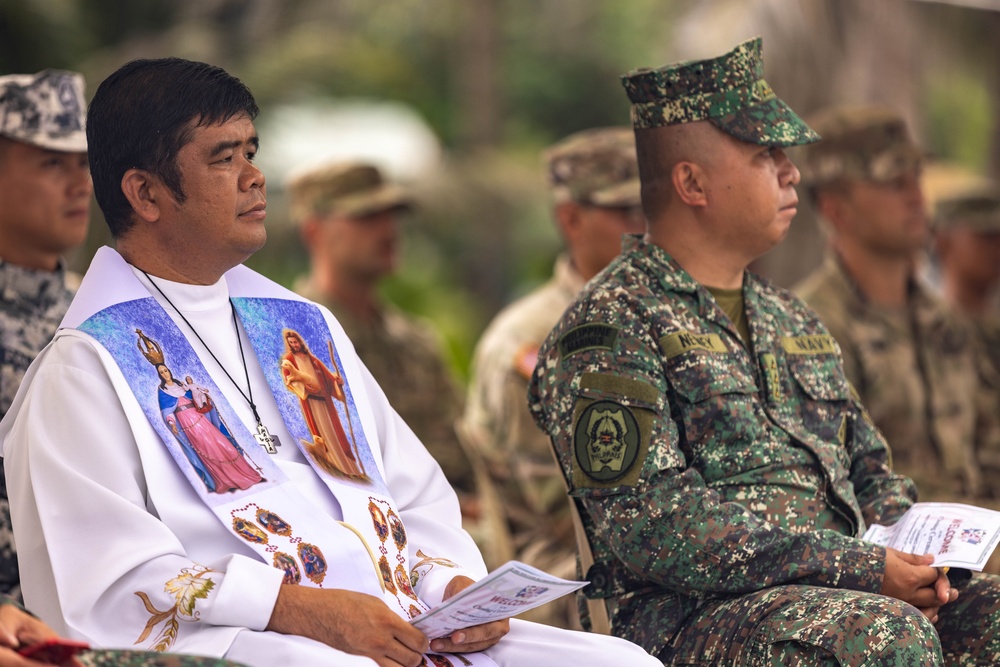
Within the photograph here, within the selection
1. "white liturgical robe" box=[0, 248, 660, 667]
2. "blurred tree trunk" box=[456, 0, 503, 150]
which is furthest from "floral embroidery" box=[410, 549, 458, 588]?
"blurred tree trunk" box=[456, 0, 503, 150]

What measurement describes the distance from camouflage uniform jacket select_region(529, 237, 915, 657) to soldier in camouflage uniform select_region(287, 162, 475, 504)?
9.68 ft

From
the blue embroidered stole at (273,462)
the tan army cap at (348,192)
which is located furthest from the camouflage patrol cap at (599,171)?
the blue embroidered stole at (273,462)

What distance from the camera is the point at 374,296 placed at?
686cm

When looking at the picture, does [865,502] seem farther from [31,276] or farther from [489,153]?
[489,153]

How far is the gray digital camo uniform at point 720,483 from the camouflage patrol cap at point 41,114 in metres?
1.61

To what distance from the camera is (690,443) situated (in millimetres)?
3422

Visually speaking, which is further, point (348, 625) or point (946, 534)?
point (946, 534)

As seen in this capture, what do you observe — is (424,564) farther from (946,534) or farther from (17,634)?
(946,534)

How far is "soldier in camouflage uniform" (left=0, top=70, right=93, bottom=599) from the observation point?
4.07 metres

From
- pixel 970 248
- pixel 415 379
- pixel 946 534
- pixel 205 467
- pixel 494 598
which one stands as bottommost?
pixel 415 379

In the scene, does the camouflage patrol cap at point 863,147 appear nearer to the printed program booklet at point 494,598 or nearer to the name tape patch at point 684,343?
the name tape patch at point 684,343

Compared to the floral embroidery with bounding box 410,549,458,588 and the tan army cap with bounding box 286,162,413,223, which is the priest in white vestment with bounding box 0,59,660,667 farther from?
the tan army cap with bounding box 286,162,413,223

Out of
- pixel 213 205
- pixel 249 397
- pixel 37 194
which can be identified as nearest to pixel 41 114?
pixel 37 194

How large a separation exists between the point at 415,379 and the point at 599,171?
1597 mm
